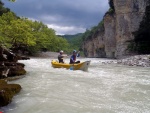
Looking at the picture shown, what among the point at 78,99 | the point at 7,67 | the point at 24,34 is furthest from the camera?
the point at 24,34

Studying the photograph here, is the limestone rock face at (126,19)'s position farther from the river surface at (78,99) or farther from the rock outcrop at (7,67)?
the river surface at (78,99)

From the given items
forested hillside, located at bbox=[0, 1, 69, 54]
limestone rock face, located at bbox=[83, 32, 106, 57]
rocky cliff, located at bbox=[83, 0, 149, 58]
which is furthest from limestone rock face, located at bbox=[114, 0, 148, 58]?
limestone rock face, located at bbox=[83, 32, 106, 57]

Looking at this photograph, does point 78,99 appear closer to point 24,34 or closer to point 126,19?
point 24,34

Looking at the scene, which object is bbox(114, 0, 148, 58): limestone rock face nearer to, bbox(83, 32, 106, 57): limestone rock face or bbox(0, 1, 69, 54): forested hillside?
bbox(0, 1, 69, 54): forested hillside

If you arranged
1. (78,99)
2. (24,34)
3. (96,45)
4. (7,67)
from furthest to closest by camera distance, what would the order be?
(96,45) < (24,34) < (7,67) < (78,99)

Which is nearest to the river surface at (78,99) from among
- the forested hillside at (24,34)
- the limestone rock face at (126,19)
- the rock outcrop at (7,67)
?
the rock outcrop at (7,67)

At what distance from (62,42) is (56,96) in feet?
168

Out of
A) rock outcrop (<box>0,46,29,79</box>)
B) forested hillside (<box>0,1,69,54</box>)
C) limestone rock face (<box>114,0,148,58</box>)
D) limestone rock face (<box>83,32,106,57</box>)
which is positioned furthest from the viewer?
limestone rock face (<box>83,32,106,57</box>)

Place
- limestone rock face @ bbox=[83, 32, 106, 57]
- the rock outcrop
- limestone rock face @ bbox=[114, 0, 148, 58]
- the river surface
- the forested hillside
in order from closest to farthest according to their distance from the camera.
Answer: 1. the river surface
2. the rock outcrop
3. the forested hillside
4. limestone rock face @ bbox=[114, 0, 148, 58]
5. limestone rock face @ bbox=[83, 32, 106, 57]

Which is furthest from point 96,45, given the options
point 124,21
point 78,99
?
point 78,99

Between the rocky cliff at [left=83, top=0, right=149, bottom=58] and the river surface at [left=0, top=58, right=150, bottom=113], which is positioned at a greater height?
the rocky cliff at [left=83, top=0, right=149, bottom=58]

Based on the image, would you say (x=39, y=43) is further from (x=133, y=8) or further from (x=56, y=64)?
(x=56, y=64)

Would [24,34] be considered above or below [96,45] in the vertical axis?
above

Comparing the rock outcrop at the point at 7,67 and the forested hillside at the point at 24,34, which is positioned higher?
the forested hillside at the point at 24,34
